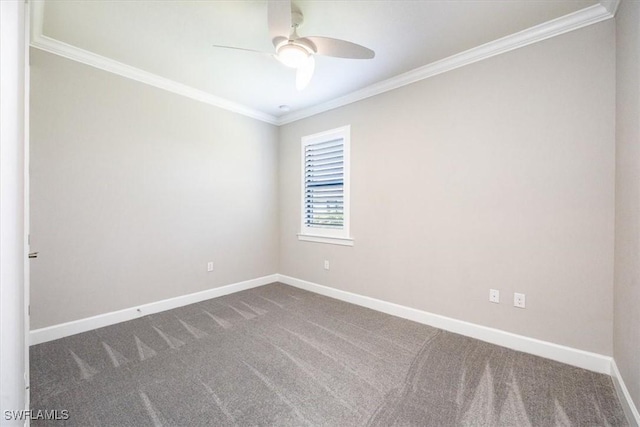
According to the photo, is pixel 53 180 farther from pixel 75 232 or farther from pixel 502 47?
pixel 502 47

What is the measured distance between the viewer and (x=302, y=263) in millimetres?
3932

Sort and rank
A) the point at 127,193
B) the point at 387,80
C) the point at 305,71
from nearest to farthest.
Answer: the point at 305,71
the point at 127,193
the point at 387,80

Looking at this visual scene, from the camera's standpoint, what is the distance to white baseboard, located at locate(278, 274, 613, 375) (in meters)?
1.91

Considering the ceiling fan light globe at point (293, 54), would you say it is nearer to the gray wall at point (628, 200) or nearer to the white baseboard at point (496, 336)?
the gray wall at point (628, 200)

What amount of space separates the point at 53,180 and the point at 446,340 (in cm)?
382

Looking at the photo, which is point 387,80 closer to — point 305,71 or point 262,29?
point 305,71

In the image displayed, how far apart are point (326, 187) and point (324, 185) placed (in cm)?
5

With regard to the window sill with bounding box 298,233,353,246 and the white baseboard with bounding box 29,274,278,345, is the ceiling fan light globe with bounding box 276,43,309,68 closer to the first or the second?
the window sill with bounding box 298,233,353,246

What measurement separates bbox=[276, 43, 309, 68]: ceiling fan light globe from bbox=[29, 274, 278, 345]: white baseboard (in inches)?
113

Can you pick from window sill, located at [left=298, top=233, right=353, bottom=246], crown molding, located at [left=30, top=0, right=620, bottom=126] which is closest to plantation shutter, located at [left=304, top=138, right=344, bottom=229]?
window sill, located at [left=298, top=233, right=353, bottom=246]

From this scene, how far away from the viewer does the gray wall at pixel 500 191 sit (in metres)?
1.91

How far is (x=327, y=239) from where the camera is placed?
3.62 m

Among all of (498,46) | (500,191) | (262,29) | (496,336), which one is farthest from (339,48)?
(496,336)

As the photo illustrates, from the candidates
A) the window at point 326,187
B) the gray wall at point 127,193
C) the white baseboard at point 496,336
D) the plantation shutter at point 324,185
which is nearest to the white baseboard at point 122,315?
the gray wall at point 127,193
